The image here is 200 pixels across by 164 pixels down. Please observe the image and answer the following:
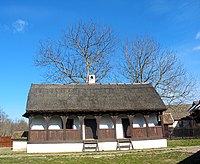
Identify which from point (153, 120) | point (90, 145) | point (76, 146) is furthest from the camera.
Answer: point (153, 120)

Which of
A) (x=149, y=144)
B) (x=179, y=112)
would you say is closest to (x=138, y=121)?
(x=149, y=144)

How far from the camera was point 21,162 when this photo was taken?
14.7 m

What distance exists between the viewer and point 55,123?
22297 mm

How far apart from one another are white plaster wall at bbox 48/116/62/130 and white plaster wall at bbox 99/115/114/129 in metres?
3.40

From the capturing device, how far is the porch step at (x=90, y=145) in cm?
2153

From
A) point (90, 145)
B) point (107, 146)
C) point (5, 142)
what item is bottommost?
point (107, 146)

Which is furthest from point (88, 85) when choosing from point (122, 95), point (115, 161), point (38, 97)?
point (115, 161)

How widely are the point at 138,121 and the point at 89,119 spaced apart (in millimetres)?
4224

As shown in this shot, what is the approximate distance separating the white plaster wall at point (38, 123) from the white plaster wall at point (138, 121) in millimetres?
7634

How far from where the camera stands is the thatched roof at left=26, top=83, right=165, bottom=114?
2197 cm

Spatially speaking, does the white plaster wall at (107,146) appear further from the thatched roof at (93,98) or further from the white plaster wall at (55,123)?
the white plaster wall at (55,123)

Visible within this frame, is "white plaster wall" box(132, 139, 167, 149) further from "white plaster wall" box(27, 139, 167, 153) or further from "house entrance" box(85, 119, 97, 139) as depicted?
"house entrance" box(85, 119, 97, 139)

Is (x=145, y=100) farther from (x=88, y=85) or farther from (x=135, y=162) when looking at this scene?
(x=135, y=162)

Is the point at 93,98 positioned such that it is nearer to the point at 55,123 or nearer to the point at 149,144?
the point at 55,123
